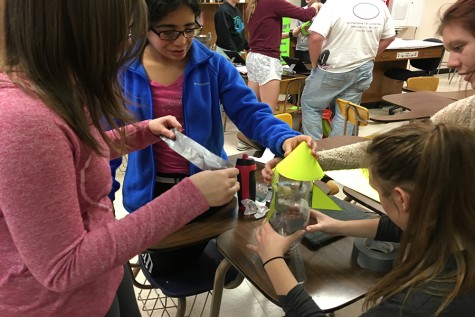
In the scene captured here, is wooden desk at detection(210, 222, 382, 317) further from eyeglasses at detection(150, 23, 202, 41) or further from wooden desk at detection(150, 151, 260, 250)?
eyeglasses at detection(150, 23, 202, 41)

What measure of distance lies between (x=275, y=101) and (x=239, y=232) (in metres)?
2.79

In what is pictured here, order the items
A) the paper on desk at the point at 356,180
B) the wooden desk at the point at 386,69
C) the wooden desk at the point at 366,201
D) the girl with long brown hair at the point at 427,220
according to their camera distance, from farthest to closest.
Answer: the wooden desk at the point at 386,69, the paper on desk at the point at 356,180, the wooden desk at the point at 366,201, the girl with long brown hair at the point at 427,220

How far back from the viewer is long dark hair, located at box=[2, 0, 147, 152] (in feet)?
1.93

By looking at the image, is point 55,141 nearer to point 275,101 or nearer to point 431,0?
point 275,101

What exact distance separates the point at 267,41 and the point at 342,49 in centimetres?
73

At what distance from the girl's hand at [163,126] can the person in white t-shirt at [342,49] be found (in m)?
2.44

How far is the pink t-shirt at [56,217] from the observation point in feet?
1.82

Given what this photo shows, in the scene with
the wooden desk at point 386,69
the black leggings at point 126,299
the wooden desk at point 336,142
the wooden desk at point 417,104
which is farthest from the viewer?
the wooden desk at point 386,69

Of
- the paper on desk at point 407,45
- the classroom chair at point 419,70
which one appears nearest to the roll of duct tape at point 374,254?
the classroom chair at point 419,70

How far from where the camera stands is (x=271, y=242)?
994 millimetres

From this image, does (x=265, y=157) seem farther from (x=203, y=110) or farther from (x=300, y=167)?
(x=300, y=167)

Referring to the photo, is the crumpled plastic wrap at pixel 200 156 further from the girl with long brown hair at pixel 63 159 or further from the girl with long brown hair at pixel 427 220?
the girl with long brown hair at pixel 427 220

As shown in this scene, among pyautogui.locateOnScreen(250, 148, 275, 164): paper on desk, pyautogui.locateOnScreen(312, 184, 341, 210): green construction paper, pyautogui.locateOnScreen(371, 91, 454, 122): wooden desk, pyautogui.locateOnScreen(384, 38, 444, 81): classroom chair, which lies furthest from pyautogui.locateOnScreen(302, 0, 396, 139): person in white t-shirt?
pyautogui.locateOnScreen(312, 184, 341, 210): green construction paper

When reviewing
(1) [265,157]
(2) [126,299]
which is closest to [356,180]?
(1) [265,157]
